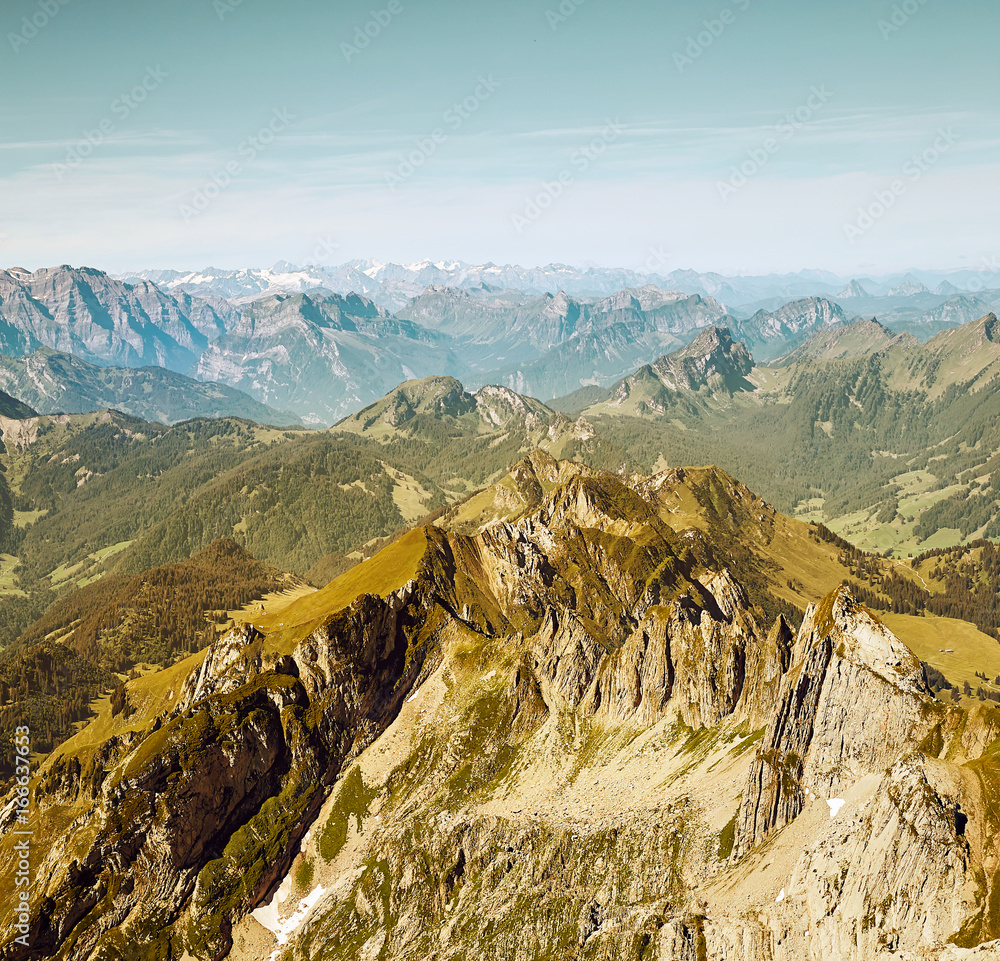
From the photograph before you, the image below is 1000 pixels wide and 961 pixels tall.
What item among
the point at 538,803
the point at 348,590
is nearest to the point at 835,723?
the point at 538,803

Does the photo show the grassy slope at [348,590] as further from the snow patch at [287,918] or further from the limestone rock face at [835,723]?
the limestone rock face at [835,723]

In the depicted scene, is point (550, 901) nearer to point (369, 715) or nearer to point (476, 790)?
point (476, 790)

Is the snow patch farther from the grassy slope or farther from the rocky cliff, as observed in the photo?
the grassy slope

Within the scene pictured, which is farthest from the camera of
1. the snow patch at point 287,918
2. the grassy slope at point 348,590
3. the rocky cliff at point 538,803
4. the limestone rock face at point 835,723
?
the grassy slope at point 348,590

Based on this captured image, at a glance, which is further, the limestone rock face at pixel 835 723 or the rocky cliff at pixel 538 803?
the limestone rock face at pixel 835 723

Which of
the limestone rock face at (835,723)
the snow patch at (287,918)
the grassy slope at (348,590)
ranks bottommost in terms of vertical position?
the snow patch at (287,918)

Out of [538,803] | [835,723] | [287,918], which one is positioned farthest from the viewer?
[287,918]

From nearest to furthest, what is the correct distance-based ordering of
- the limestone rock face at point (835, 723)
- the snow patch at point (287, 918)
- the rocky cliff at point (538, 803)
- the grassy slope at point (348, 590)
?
the rocky cliff at point (538, 803) → the limestone rock face at point (835, 723) → the snow patch at point (287, 918) → the grassy slope at point (348, 590)

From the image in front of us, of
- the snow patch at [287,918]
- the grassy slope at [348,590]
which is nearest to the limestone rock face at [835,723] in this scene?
the snow patch at [287,918]

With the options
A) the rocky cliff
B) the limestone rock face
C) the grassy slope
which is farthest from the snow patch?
the limestone rock face

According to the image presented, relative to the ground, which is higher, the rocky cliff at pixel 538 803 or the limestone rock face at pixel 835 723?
the limestone rock face at pixel 835 723

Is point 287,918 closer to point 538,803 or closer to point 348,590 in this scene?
point 538,803
